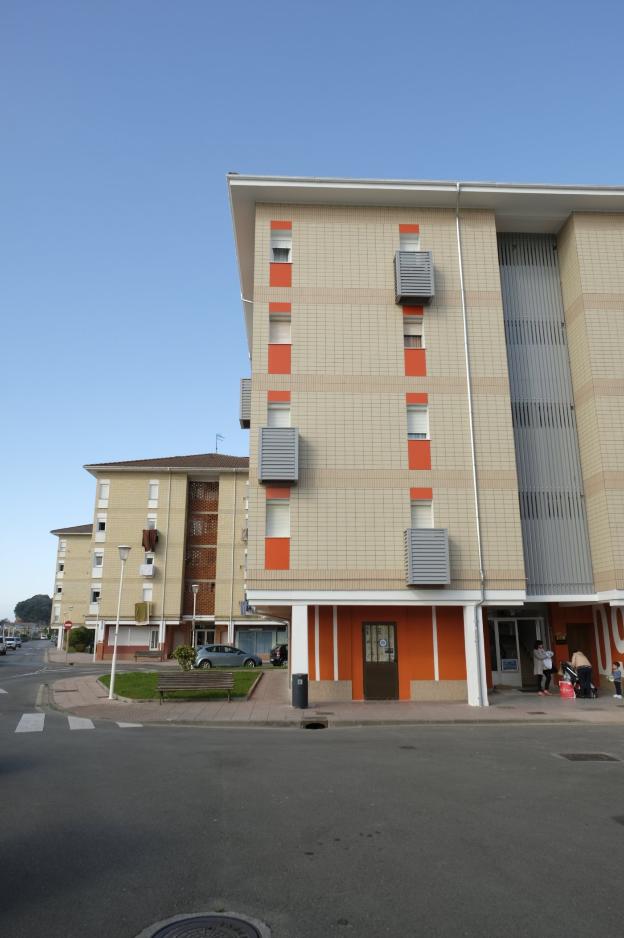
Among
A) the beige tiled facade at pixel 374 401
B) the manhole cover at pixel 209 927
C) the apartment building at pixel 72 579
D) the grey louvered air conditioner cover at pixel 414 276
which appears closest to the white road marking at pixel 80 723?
the beige tiled facade at pixel 374 401

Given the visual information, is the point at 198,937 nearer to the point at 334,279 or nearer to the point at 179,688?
the point at 179,688

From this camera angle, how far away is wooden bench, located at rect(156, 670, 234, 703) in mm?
18547

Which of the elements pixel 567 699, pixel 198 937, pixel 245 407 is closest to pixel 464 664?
pixel 567 699

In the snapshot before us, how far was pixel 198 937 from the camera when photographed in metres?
4.40

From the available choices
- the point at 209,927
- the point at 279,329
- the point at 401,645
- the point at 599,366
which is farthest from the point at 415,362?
the point at 209,927

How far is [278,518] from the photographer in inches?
819

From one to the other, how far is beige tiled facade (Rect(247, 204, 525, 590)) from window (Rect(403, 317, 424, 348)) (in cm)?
28

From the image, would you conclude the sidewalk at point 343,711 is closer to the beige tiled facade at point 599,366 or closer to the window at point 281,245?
the beige tiled facade at point 599,366

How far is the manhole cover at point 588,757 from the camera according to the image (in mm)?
10966

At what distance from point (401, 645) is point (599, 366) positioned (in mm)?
11665

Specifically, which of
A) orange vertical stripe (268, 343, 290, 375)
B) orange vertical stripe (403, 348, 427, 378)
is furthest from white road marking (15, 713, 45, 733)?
orange vertical stripe (403, 348, 427, 378)

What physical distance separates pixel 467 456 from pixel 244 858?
17.1m

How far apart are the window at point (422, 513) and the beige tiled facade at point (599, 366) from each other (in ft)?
18.8

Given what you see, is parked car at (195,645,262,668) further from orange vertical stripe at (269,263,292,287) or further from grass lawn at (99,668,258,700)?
orange vertical stripe at (269,263,292,287)
